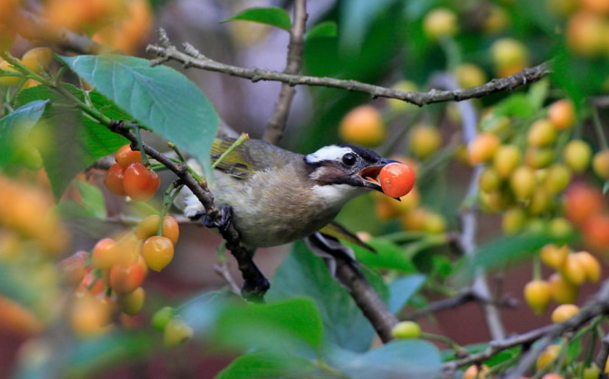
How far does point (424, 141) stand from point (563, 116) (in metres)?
0.87

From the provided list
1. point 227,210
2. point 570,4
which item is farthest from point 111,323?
point 570,4

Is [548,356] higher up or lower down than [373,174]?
lower down

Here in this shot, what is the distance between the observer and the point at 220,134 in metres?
3.11

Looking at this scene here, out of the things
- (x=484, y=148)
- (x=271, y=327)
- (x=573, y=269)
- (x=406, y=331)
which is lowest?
(x=573, y=269)

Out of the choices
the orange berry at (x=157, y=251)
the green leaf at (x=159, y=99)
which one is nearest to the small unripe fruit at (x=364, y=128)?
the orange berry at (x=157, y=251)

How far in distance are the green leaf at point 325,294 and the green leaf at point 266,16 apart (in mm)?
741

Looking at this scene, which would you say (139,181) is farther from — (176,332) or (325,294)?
(325,294)

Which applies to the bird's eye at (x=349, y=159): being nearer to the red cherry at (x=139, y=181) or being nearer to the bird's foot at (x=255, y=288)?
the bird's foot at (x=255, y=288)

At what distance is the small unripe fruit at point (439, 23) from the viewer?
336 cm

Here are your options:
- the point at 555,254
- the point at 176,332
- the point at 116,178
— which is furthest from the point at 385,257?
the point at 116,178

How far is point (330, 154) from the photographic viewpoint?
2.90 metres

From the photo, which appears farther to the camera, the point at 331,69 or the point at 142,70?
the point at 331,69

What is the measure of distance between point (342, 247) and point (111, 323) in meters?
0.87

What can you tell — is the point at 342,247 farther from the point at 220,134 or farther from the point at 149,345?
the point at 149,345
